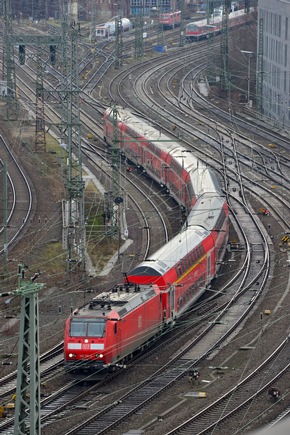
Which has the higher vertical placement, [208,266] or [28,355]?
[28,355]

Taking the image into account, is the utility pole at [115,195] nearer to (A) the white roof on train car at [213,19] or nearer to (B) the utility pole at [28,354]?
(B) the utility pole at [28,354]

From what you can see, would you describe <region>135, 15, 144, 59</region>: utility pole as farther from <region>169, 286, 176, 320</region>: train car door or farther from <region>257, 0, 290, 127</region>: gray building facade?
<region>169, 286, 176, 320</region>: train car door

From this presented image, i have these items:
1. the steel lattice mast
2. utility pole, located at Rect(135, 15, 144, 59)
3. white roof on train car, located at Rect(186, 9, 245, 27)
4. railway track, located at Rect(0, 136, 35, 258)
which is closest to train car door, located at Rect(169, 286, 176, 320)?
railway track, located at Rect(0, 136, 35, 258)

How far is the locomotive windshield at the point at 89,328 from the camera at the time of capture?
24.8m

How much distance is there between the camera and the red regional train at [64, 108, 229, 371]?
24781mm

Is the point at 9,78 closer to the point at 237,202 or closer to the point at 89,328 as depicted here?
the point at 237,202

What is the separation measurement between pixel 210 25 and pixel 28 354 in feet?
243

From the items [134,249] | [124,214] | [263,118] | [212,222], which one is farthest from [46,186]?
[263,118]

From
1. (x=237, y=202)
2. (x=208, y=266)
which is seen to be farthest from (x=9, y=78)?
(x=208, y=266)

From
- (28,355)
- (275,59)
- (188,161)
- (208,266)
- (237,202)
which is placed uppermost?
(28,355)

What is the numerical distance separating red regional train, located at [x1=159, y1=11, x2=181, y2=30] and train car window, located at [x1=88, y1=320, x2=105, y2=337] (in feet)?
249

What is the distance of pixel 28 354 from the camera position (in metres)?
18.5

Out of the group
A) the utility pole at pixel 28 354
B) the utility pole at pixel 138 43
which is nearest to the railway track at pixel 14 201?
the utility pole at pixel 28 354

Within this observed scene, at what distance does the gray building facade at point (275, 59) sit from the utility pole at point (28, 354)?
150 feet
